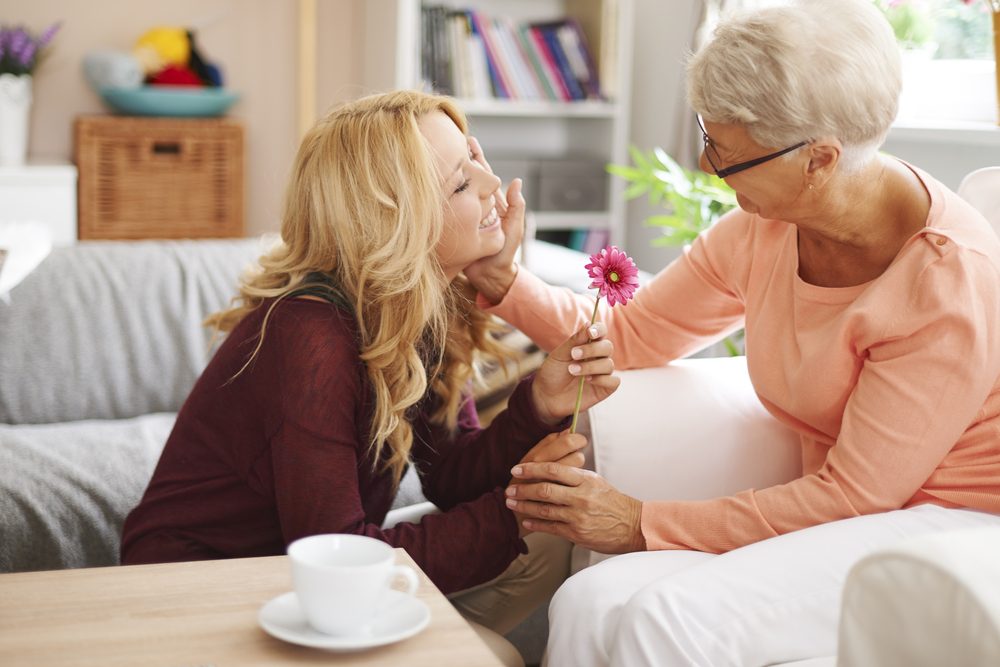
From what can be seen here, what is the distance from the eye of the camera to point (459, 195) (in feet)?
4.67

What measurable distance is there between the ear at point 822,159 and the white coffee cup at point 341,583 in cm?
70

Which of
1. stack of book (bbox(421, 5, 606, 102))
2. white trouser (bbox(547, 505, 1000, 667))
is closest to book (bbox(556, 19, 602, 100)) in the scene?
stack of book (bbox(421, 5, 606, 102))

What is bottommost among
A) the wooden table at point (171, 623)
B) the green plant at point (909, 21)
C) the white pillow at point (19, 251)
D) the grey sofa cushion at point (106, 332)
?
the grey sofa cushion at point (106, 332)

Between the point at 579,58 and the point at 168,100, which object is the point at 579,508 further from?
the point at 168,100

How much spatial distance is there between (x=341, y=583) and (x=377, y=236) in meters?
0.58

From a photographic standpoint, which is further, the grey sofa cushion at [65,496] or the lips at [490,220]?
the grey sofa cushion at [65,496]

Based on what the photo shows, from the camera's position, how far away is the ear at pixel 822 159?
1.26m

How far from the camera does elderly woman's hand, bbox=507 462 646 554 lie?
131 centimetres

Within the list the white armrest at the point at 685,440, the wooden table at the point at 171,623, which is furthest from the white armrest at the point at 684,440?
the wooden table at the point at 171,623

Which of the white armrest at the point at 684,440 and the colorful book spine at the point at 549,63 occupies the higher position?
the colorful book spine at the point at 549,63

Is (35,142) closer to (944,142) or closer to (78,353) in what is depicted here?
(78,353)

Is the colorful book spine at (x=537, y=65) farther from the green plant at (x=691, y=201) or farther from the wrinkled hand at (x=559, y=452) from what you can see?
the wrinkled hand at (x=559, y=452)

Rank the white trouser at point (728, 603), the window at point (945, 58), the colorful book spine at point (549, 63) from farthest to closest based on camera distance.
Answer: the colorful book spine at point (549, 63) < the window at point (945, 58) < the white trouser at point (728, 603)

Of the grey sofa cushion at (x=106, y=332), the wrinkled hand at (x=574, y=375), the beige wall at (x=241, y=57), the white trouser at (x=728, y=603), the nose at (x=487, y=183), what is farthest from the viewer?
the beige wall at (x=241, y=57)
